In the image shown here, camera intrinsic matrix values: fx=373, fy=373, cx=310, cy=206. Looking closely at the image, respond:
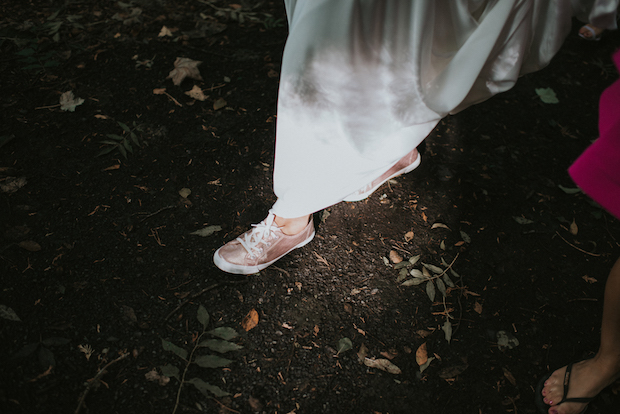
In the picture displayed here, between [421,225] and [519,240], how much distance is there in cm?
53

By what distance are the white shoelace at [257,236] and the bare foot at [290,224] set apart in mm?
23

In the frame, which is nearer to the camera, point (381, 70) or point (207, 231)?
point (381, 70)

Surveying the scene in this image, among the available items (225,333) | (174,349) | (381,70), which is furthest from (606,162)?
(174,349)

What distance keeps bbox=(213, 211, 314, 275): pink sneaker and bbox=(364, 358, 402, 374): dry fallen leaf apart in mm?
595

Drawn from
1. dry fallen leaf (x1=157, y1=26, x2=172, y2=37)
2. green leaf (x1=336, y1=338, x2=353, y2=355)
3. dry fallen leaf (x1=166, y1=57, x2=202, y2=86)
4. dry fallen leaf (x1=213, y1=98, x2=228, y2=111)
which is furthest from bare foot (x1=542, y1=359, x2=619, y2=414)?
dry fallen leaf (x1=157, y1=26, x2=172, y2=37)

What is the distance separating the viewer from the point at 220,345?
1.47 meters

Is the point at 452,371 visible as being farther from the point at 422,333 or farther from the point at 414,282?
the point at 414,282

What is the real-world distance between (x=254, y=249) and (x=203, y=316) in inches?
13.7

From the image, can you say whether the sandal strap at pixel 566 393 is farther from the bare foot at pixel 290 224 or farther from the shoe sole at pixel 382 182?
the bare foot at pixel 290 224

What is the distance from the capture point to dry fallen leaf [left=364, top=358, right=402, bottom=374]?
1503mm

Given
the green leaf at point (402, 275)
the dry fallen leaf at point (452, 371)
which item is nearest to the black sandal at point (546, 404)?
the dry fallen leaf at point (452, 371)

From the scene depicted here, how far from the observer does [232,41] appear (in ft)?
8.85

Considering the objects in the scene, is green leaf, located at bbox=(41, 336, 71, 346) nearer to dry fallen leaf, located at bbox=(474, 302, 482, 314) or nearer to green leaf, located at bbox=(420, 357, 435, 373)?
green leaf, located at bbox=(420, 357, 435, 373)

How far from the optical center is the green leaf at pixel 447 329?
1.61 meters
